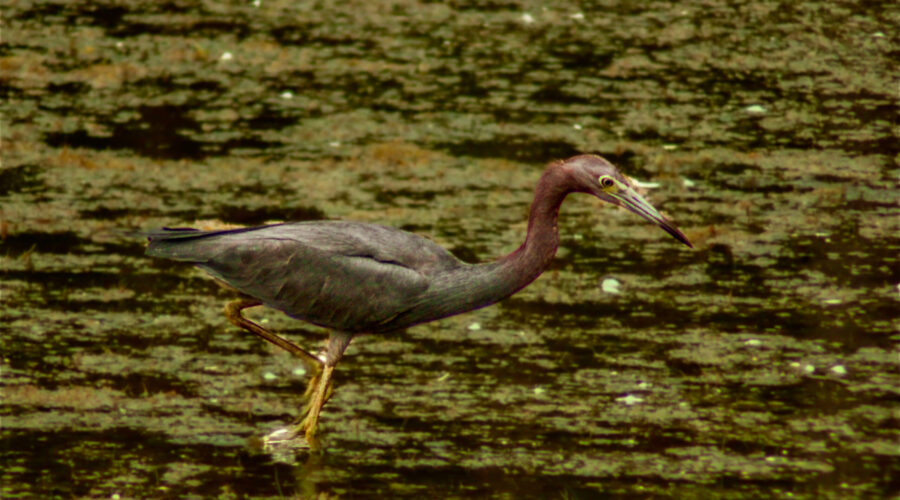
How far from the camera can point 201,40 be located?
15.1 metres

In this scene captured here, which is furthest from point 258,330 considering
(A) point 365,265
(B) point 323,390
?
(A) point 365,265

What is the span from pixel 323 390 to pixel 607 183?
180 cm

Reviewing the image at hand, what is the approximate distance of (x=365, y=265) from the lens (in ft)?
23.9

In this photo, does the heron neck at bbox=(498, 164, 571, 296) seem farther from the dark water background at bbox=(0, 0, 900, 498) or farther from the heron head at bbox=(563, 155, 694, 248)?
the dark water background at bbox=(0, 0, 900, 498)

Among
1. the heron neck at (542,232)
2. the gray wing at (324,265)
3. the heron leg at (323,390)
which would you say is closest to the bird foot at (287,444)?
the heron leg at (323,390)

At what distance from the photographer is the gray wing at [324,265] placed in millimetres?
7219

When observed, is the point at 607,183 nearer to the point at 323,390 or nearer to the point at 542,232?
the point at 542,232

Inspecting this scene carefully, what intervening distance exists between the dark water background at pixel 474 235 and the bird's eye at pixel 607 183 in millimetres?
1398

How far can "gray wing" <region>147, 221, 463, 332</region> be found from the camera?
7219mm

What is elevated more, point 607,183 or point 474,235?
point 607,183

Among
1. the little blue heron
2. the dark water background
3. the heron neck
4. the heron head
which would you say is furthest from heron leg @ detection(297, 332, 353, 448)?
the heron head

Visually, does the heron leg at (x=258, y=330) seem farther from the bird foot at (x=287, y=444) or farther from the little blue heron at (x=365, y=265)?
the bird foot at (x=287, y=444)

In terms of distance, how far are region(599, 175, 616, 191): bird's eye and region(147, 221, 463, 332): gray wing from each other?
90 centimetres

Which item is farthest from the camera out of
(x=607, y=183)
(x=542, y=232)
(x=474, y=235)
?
(x=474, y=235)
